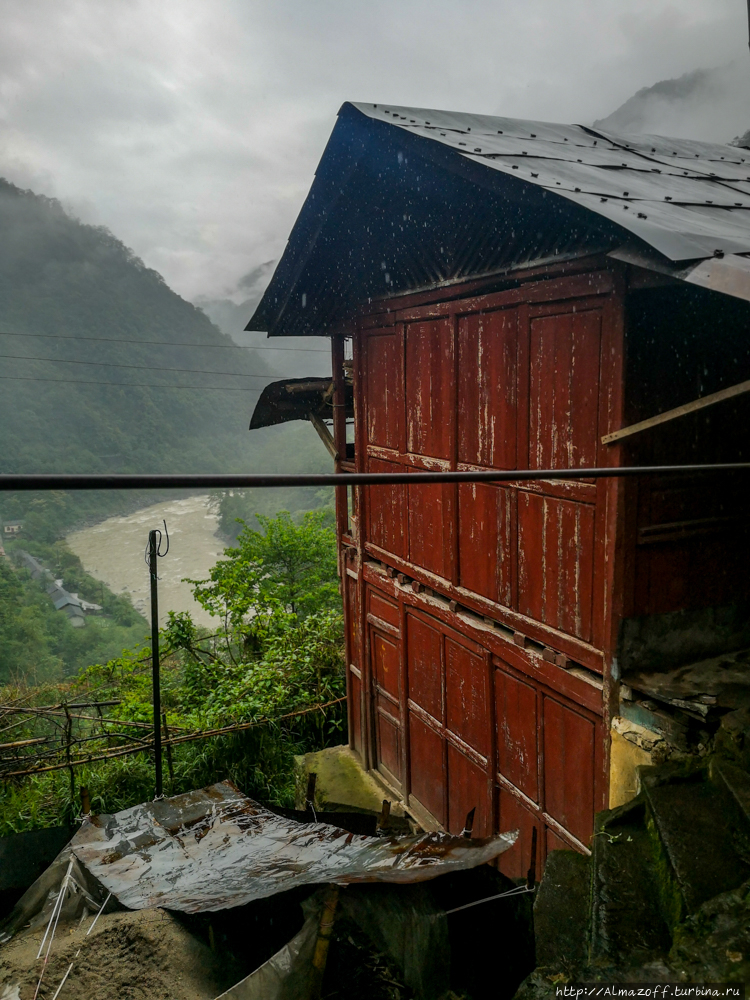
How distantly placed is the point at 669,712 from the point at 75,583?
47216mm

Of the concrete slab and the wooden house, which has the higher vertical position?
the wooden house

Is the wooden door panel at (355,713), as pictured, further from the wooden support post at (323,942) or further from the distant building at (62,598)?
the distant building at (62,598)

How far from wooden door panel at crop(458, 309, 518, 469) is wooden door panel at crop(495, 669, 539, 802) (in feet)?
5.81

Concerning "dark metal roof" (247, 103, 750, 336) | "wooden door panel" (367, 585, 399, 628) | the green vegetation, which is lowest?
the green vegetation

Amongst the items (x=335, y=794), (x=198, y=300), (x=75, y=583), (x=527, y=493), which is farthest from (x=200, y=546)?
(x=198, y=300)

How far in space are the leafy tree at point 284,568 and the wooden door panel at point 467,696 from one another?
7.92 m

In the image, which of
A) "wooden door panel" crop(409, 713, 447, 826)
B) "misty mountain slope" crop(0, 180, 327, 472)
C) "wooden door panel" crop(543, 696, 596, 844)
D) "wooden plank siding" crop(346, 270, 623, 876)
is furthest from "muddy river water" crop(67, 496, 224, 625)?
"wooden door panel" crop(543, 696, 596, 844)

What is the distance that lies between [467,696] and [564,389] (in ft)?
9.72

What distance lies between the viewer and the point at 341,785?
307 inches

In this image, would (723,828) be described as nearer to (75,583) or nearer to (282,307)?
(282,307)

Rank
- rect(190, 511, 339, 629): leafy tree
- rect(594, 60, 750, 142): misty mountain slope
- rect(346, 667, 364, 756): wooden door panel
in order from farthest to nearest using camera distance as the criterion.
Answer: rect(594, 60, 750, 142): misty mountain slope → rect(190, 511, 339, 629): leafy tree → rect(346, 667, 364, 756): wooden door panel

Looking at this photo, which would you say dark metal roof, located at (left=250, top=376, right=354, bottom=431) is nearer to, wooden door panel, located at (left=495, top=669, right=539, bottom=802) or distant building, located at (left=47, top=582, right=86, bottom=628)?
wooden door panel, located at (left=495, top=669, right=539, bottom=802)

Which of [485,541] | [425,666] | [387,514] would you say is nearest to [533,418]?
[485,541]

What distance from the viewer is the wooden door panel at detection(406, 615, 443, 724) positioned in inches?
243
